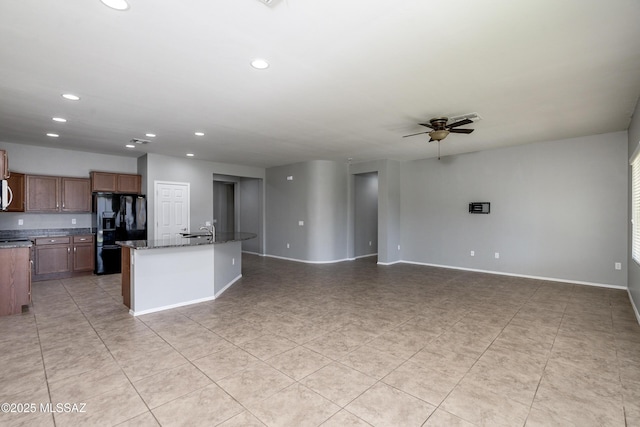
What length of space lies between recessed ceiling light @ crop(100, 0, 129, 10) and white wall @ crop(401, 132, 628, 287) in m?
6.81

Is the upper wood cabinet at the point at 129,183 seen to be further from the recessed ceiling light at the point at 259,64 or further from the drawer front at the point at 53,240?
the recessed ceiling light at the point at 259,64

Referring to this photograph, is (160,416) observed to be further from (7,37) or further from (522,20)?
(522,20)

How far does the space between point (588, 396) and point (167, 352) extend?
3482 millimetres

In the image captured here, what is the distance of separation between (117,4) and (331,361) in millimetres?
3131

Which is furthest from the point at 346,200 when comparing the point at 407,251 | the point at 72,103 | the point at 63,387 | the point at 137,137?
the point at 63,387

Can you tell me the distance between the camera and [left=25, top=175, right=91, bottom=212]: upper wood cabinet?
6.02m

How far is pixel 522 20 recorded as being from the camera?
2195 mm

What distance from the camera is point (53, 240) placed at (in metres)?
6.15

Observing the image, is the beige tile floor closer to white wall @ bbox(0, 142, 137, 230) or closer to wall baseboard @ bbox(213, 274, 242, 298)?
wall baseboard @ bbox(213, 274, 242, 298)

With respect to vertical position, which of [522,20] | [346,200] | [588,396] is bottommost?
[588,396]

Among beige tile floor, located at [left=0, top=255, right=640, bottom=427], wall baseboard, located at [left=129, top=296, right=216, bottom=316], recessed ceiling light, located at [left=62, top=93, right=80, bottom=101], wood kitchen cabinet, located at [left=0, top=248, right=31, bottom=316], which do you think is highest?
recessed ceiling light, located at [left=62, top=93, right=80, bottom=101]

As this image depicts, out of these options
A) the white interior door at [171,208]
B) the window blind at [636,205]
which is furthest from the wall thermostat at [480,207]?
the white interior door at [171,208]

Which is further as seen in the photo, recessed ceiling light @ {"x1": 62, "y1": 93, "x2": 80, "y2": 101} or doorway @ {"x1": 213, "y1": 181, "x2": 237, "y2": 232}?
doorway @ {"x1": 213, "y1": 181, "x2": 237, "y2": 232}

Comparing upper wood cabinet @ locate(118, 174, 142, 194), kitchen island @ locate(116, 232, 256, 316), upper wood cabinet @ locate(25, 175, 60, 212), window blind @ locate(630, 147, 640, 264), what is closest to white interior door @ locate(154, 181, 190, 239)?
upper wood cabinet @ locate(118, 174, 142, 194)
